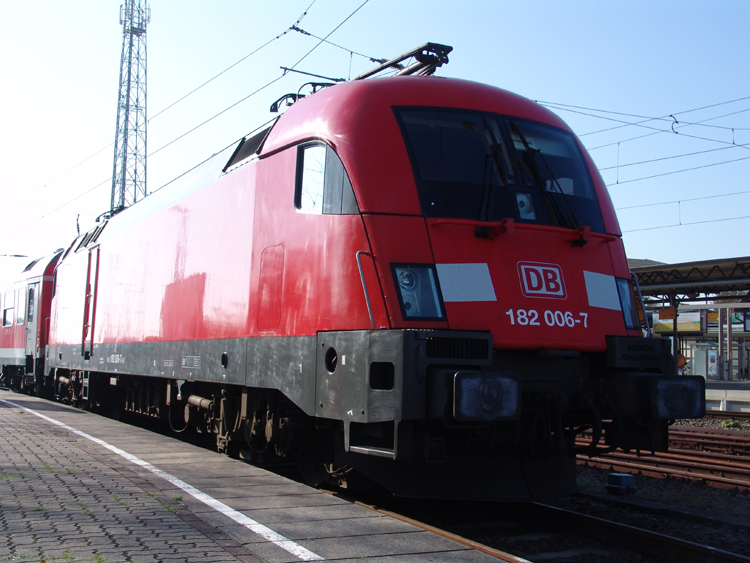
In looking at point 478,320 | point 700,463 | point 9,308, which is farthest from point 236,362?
point 9,308

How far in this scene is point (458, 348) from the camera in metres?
5.25

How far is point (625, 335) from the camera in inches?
246

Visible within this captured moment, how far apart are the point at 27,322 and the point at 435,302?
18447 mm

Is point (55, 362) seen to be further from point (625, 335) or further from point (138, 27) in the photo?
point (138, 27)

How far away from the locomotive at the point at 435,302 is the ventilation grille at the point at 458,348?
10 mm

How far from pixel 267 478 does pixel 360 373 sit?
2.18 metres

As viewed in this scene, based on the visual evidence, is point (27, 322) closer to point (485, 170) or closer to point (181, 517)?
point (181, 517)

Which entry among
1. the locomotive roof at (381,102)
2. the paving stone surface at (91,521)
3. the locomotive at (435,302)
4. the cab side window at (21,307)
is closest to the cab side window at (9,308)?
the cab side window at (21,307)

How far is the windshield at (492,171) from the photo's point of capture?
5.89m

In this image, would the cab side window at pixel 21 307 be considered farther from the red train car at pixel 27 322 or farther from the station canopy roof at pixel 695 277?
→ the station canopy roof at pixel 695 277

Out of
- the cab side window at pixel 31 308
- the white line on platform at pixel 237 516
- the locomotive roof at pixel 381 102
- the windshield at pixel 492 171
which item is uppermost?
the locomotive roof at pixel 381 102

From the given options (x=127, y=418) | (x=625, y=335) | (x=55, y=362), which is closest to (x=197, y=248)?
(x=625, y=335)

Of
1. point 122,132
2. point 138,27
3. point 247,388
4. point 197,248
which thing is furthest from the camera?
point 138,27

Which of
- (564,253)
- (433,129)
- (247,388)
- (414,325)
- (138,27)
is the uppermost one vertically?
(138,27)
